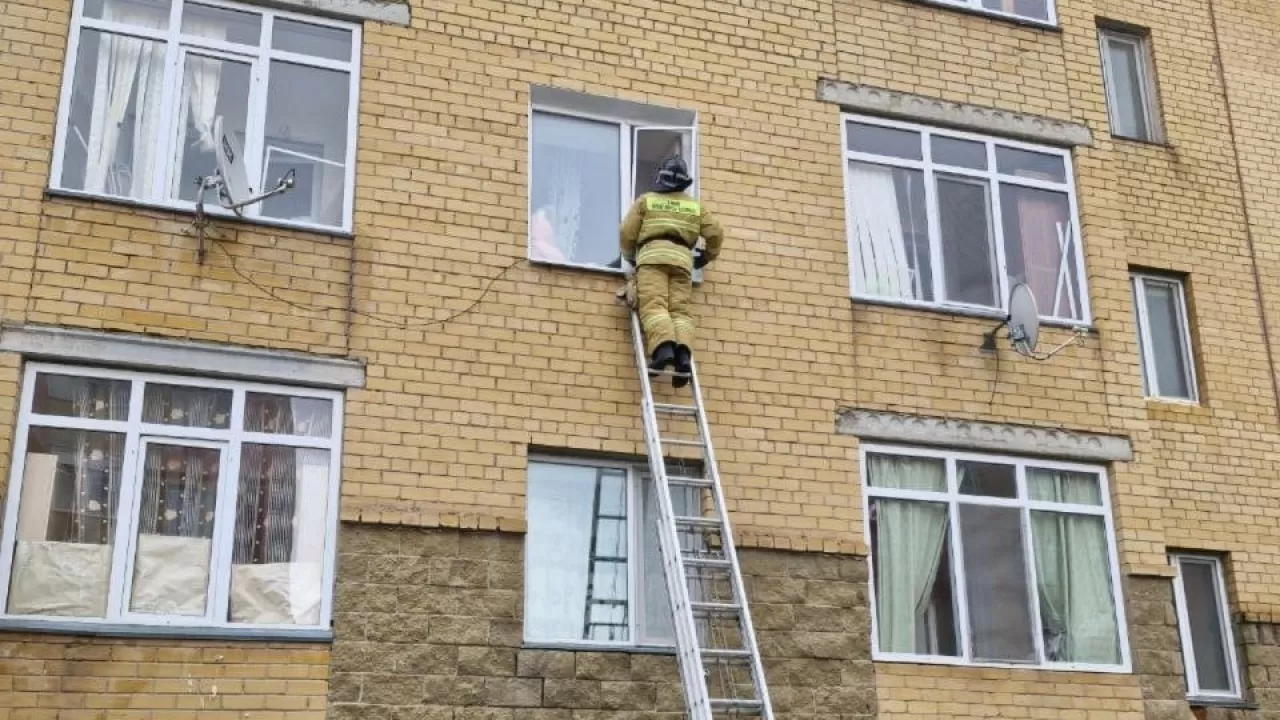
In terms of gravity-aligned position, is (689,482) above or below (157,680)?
above

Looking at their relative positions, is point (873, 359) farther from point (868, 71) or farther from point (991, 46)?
point (991, 46)

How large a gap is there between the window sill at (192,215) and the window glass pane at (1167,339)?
24.4 ft

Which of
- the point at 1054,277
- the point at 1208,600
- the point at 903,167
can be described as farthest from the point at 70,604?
the point at 1208,600

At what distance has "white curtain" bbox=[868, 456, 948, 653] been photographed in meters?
10.9

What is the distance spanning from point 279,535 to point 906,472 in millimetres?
4666

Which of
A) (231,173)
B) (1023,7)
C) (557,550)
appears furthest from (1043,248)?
(231,173)

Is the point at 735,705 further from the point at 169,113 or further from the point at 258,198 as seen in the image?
the point at 169,113

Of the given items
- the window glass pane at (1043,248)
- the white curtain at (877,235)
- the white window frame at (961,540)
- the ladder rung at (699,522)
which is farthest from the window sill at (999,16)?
the ladder rung at (699,522)

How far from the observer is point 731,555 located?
9023 mm

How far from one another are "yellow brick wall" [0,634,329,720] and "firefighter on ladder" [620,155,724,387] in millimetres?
3038

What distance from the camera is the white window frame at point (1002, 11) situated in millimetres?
12992

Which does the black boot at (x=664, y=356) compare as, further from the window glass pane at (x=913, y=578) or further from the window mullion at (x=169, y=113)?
the window mullion at (x=169, y=113)

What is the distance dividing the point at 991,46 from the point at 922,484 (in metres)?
4.12

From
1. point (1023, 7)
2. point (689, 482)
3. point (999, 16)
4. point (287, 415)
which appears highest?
point (1023, 7)
